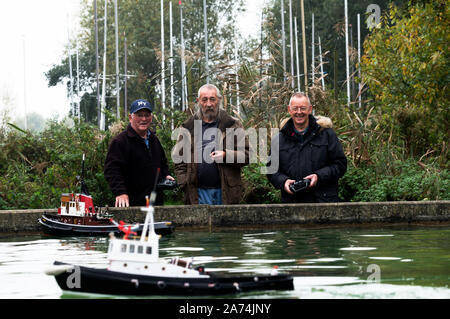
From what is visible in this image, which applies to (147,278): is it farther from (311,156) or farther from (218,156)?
(311,156)

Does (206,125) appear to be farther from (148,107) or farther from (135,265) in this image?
(135,265)

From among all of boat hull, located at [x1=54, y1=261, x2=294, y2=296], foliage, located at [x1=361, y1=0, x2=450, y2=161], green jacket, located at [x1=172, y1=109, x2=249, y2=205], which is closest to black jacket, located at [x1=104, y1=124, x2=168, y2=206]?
green jacket, located at [x1=172, y1=109, x2=249, y2=205]

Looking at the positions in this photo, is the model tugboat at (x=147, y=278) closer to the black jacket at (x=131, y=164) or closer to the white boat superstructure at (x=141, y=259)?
the white boat superstructure at (x=141, y=259)

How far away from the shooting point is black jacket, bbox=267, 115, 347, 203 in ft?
34.8

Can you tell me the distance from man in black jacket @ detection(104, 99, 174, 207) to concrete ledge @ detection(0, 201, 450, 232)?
961mm

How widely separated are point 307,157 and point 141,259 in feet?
15.5

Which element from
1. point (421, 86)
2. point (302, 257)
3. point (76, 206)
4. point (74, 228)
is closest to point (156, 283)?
point (302, 257)

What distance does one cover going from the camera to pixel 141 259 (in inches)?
248

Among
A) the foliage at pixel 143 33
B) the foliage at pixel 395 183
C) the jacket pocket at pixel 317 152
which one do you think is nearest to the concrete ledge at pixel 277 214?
the jacket pocket at pixel 317 152

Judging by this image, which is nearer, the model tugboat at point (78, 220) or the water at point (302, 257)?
the water at point (302, 257)

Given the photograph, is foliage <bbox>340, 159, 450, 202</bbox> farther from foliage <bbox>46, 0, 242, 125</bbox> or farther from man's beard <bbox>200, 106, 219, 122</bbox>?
foliage <bbox>46, 0, 242, 125</bbox>

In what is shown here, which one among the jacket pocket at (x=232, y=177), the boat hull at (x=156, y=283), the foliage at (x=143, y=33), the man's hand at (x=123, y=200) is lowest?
the boat hull at (x=156, y=283)

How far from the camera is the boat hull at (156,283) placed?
6.33 m

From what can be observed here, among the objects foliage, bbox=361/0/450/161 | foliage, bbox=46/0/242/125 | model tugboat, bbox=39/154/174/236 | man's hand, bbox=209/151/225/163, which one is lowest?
model tugboat, bbox=39/154/174/236
